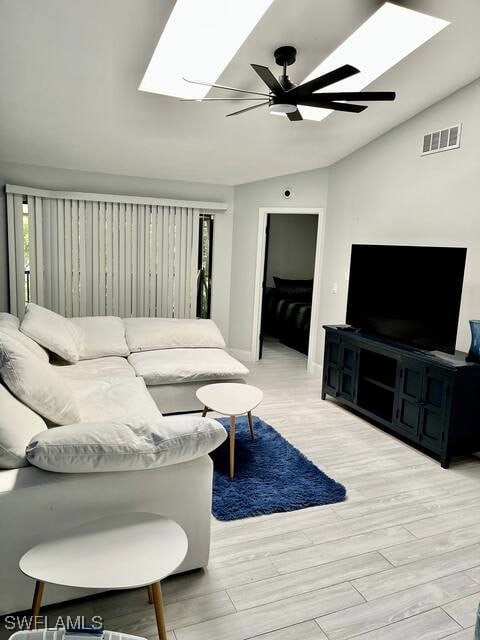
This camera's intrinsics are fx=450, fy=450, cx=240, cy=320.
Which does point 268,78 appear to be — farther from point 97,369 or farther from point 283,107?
point 97,369

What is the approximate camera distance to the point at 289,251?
801cm

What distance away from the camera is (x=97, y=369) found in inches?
148

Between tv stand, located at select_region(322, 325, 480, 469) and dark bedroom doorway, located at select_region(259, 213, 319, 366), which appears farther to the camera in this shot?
dark bedroom doorway, located at select_region(259, 213, 319, 366)

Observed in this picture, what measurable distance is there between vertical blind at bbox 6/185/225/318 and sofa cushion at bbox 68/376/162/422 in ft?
6.92

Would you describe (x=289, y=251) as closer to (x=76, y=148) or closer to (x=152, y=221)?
(x=152, y=221)

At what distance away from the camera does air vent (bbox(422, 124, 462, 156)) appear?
11.9 feet

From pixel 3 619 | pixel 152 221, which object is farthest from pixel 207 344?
pixel 3 619

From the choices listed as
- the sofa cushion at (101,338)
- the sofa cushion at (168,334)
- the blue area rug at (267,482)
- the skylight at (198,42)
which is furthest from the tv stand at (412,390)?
the skylight at (198,42)

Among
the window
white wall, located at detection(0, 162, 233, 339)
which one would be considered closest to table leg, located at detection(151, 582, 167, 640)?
white wall, located at detection(0, 162, 233, 339)

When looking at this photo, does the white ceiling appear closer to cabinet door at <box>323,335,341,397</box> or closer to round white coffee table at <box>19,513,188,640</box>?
cabinet door at <box>323,335,341,397</box>

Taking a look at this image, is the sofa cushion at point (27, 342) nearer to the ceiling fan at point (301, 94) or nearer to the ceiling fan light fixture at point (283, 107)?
the ceiling fan at point (301, 94)

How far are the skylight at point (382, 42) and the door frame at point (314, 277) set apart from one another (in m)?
1.96

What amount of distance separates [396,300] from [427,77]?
174cm

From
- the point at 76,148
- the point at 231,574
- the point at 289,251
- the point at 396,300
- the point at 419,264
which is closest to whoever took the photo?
the point at 231,574
